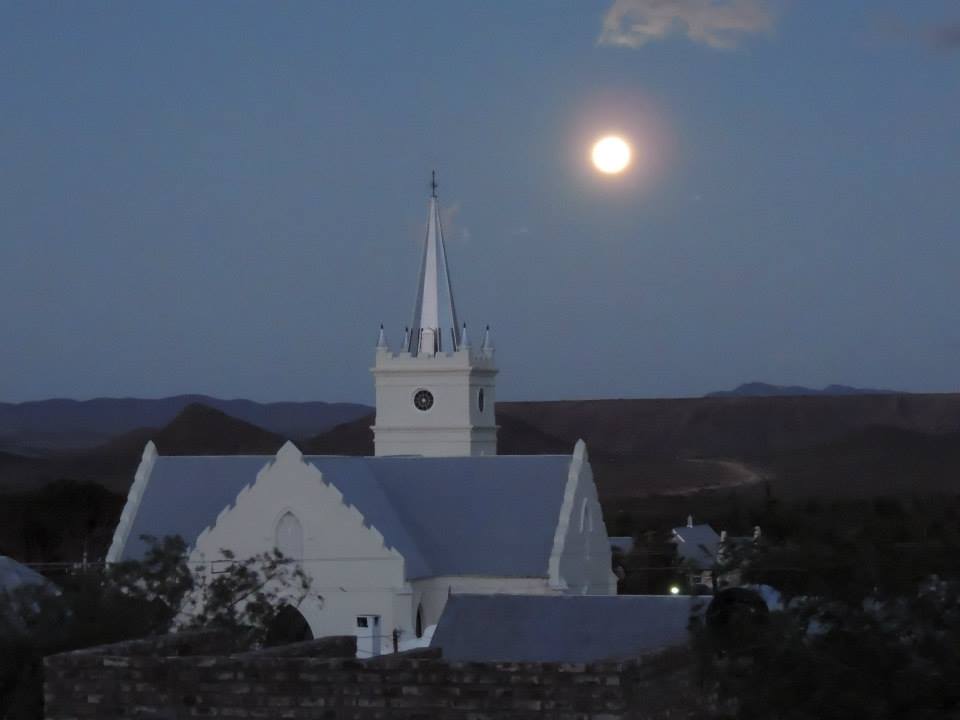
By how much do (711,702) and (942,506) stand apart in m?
3.61

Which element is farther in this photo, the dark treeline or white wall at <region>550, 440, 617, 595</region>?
the dark treeline

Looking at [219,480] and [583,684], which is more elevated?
[219,480]

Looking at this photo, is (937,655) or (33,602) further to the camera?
(33,602)

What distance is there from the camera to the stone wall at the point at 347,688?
15492mm

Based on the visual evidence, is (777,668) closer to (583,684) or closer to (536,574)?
(583,684)

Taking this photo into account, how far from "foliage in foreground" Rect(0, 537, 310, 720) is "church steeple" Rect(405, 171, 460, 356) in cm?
1880

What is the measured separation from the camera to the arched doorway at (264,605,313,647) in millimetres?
40688

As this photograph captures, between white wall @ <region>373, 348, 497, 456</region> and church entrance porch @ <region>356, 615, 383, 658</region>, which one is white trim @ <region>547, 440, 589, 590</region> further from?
white wall @ <region>373, 348, 497, 456</region>

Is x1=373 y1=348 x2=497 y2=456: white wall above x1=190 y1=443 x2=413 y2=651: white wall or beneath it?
above

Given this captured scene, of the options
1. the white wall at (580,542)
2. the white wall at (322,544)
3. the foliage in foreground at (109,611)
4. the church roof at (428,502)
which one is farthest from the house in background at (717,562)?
the church roof at (428,502)

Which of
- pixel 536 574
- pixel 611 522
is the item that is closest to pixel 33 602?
pixel 536 574

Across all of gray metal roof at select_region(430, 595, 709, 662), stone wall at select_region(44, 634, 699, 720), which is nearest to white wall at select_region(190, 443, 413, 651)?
gray metal roof at select_region(430, 595, 709, 662)

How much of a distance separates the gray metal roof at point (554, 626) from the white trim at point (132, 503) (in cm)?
2642

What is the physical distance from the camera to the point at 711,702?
1772 cm
